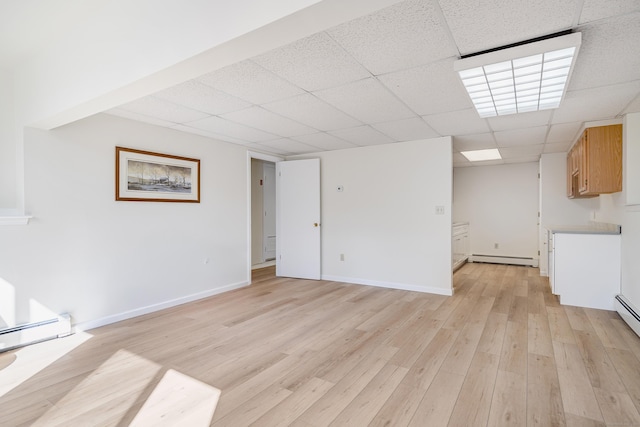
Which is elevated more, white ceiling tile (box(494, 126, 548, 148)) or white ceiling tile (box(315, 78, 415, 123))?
white ceiling tile (box(315, 78, 415, 123))

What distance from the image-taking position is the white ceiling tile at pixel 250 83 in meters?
2.37

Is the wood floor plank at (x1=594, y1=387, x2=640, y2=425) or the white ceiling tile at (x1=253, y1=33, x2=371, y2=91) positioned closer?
the wood floor plank at (x1=594, y1=387, x2=640, y2=425)

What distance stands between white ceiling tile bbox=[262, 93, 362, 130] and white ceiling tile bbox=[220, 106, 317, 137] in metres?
0.12

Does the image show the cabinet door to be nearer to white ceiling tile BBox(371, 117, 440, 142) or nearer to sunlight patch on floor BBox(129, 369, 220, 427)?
white ceiling tile BBox(371, 117, 440, 142)

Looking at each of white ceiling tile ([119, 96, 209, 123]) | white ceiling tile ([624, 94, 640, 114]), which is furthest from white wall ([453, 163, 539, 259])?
white ceiling tile ([119, 96, 209, 123])

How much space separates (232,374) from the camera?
2305 mm

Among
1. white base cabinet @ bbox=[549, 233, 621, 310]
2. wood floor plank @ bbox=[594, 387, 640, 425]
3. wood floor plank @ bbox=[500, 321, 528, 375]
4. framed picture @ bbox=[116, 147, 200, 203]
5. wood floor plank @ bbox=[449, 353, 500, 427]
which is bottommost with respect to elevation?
wood floor plank @ bbox=[449, 353, 500, 427]

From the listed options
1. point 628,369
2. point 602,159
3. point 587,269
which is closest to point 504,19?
point 628,369

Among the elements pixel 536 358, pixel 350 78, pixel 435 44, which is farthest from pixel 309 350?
pixel 435 44

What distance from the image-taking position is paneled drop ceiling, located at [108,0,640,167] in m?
1.76

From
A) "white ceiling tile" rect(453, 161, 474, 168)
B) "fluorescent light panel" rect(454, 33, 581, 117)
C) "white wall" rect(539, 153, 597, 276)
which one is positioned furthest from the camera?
"white ceiling tile" rect(453, 161, 474, 168)

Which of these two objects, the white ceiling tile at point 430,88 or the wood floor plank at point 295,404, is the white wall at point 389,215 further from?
the wood floor plank at point 295,404

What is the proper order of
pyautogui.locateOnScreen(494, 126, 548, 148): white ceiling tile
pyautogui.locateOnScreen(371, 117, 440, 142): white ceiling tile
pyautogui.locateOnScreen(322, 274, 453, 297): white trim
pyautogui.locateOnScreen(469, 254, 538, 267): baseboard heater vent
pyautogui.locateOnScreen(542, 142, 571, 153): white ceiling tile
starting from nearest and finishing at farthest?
pyautogui.locateOnScreen(371, 117, 440, 142): white ceiling tile, pyautogui.locateOnScreen(494, 126, 548, 148): white ceiling tile, pyautogui.locateOnScreen(322, 274, 453, 297): white trim, pyautogui.locateOnScreen(542, 142, 571, 153): white ceiling tile, pyautogui.locateOnScreen(469, 254, 538, 267): baseboard heater vent

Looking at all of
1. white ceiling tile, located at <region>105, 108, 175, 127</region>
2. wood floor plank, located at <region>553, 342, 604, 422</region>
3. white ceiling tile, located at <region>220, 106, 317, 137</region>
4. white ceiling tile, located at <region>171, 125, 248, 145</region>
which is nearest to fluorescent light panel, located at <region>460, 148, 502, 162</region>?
white ceiling tile, located at <region>220, 106, 317, 137</region>
